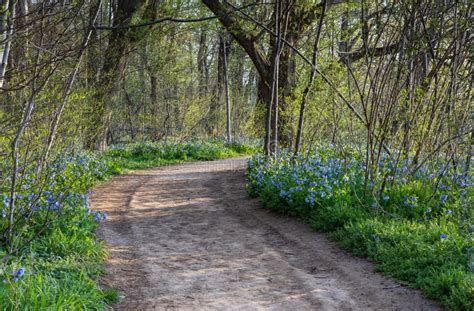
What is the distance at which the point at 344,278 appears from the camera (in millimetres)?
4699

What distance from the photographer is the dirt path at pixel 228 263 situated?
419 cm

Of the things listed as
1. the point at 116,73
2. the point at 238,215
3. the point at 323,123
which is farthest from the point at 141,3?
the point at 238,215

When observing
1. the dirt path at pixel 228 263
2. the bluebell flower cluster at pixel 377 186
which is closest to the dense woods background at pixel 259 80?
the bluebell flower cluster at pixel 377 186

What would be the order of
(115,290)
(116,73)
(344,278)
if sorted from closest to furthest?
(115,290)
(344,278)
(116,73)

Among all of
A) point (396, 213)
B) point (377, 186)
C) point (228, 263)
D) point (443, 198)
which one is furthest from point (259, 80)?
point (228, 263)

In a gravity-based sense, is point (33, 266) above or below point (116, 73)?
below

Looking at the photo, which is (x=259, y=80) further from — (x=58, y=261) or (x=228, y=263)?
(x=58, y=261)

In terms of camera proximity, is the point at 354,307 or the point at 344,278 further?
the point at 344,278

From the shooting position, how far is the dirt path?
4.19 meters

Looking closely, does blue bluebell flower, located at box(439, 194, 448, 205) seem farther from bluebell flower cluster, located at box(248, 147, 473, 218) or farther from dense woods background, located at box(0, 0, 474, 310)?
dense woods background, located at box(0, 0, 474, 310)

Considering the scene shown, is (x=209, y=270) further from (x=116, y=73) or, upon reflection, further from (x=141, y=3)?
(x=141, y=3)

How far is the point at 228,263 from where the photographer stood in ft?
17.4

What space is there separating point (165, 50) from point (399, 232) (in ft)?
46.9

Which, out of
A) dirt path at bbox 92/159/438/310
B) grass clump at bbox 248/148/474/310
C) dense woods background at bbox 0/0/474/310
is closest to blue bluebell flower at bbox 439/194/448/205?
grass clump at bbox 248/148/474/310
